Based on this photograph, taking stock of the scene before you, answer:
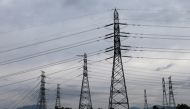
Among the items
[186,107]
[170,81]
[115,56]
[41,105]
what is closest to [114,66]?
[115,56]

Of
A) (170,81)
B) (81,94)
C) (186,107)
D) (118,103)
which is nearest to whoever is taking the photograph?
(118,103)

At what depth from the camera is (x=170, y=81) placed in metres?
122

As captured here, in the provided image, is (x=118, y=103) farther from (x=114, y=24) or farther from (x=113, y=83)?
(x=114, y=24)

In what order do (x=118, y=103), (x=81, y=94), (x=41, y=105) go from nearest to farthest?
(x=118, y=103), (x=81, y=94), (x=41, y=105)

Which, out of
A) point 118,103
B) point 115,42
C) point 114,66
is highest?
point 115,42

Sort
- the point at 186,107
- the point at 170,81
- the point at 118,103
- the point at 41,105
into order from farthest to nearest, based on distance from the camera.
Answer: the point at 186,107, the point at 170,81, the point at 41,105, the point at 118,103

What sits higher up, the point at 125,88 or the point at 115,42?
the point at 115,42

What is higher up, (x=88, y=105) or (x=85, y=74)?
(x=85, y=74)

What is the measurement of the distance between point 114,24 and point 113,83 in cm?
856

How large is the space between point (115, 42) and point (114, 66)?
3.61 metres

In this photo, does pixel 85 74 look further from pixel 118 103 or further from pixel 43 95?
pixel 118 103

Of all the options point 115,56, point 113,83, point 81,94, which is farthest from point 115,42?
point 81,94

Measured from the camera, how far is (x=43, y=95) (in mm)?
100438

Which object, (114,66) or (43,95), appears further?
(43,95)
